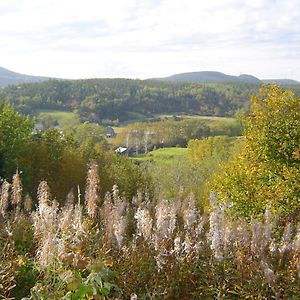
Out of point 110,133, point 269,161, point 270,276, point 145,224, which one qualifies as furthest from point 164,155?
point 270,276

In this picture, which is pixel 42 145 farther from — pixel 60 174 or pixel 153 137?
pixel 153 137

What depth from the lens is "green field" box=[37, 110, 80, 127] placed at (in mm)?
101500

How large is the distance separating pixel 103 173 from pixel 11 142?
23.0ft

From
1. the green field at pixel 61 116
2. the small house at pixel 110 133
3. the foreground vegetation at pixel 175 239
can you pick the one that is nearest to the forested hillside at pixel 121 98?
the green field at pixel 61 116

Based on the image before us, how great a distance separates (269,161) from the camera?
1455cm

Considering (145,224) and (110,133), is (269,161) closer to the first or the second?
(145,224)

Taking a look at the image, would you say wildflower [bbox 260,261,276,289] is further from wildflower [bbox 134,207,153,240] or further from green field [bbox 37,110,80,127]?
green field [bbox 37,110,80,127]

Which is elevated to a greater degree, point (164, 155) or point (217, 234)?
point (217, 234)

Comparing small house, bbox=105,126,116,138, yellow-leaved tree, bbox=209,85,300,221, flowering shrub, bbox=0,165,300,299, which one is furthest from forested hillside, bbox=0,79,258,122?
flowering shrub, bbox=0,165,300,299

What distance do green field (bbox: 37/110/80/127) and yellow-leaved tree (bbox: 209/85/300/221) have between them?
8451 centimetres

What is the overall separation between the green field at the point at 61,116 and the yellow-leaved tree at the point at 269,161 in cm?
8451

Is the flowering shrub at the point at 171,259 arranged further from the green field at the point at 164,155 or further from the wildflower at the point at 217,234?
the green field at the point at 164,155

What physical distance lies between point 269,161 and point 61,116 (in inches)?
3895

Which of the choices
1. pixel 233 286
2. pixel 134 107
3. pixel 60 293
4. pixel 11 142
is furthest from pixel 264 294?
pixel 134 107
